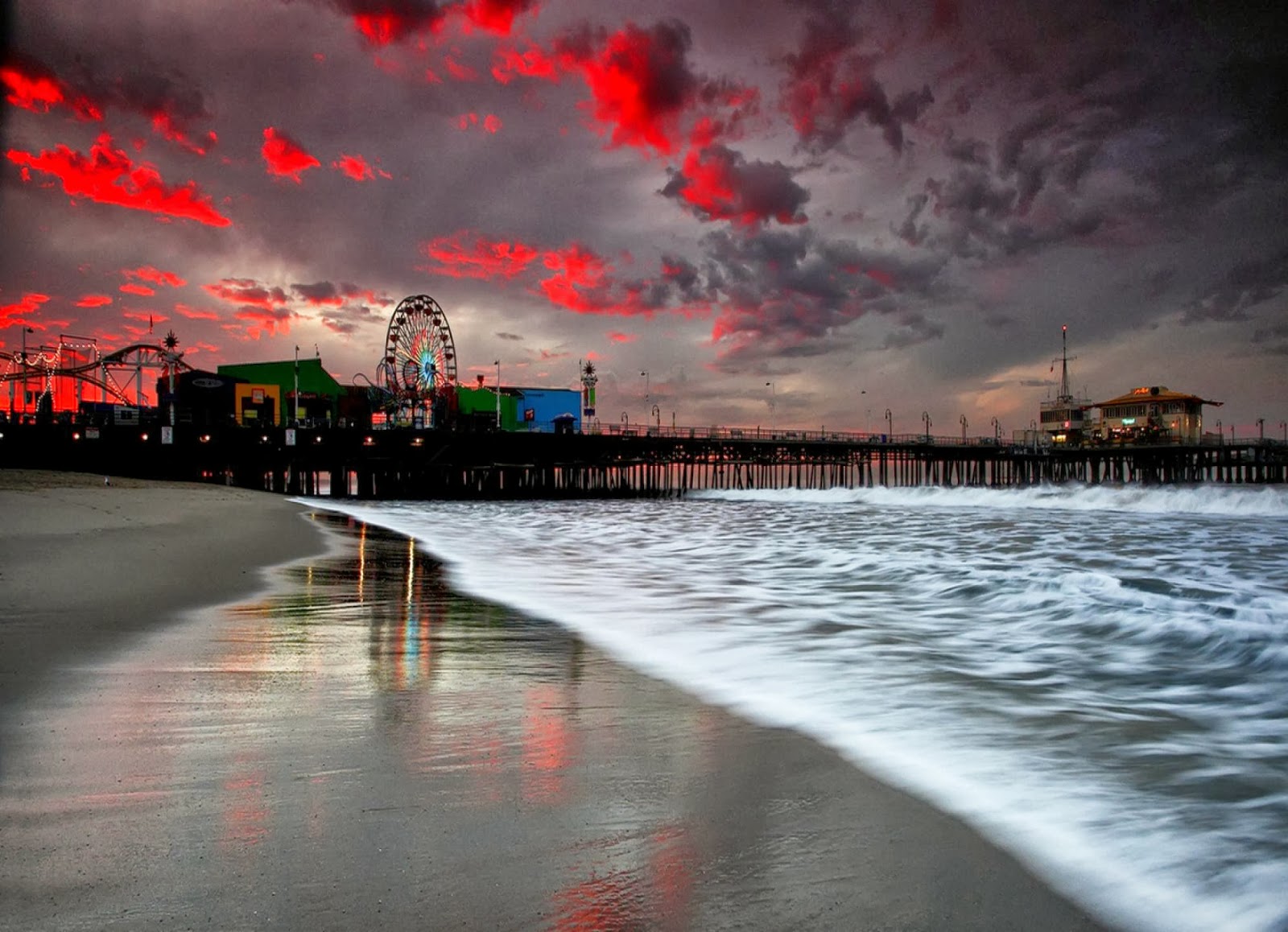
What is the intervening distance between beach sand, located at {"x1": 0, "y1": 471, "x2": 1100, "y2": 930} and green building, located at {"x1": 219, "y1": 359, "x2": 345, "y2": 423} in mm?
70600

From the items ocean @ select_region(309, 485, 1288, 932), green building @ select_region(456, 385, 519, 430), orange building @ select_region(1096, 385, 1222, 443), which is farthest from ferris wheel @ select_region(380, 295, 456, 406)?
orange building @ select_region(1096, 385, 1222, 443)

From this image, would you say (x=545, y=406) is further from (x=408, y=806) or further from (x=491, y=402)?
(x=408, y=806)

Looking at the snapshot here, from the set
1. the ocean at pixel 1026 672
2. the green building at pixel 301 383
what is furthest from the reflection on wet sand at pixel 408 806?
the green building at pixel 301 383

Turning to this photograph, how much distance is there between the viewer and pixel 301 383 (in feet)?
262

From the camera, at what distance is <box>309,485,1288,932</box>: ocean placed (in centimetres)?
331

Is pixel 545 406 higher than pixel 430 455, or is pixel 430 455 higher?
pixel 545 406

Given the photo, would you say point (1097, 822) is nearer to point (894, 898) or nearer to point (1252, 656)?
point (894, 898)

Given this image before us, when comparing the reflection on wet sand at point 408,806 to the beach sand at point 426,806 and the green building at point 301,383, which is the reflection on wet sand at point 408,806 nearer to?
the beach sand at point 426,806

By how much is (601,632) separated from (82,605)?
5.20 meters

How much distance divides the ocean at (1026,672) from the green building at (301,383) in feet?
206

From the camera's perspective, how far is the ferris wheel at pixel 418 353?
62.4 meters

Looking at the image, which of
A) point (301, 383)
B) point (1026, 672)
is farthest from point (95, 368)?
point (1026, 672)

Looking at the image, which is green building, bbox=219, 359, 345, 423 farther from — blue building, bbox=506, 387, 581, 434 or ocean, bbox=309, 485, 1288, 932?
ocean, bbox=309, 485, 1288, 932

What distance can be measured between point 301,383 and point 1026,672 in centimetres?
8340
